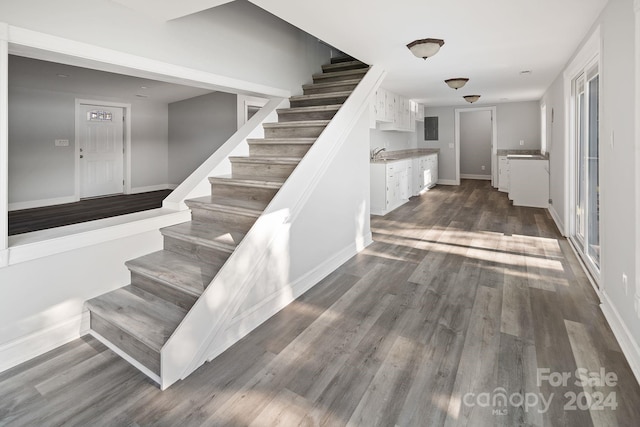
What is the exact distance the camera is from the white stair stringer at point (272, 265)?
2.01 metres

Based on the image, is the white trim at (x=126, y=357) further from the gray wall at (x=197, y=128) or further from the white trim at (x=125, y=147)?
the gray wall at (x=197, y=128)

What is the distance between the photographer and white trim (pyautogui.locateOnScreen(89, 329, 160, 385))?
1969mm

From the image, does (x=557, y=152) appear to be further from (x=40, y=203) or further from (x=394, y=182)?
(x=40, y=203)

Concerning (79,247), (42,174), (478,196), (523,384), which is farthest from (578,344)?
(42,174)

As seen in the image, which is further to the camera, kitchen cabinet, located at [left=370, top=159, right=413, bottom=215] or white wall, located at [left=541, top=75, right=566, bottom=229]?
kitchen cabinet, located at [left=370, top=159, right=413, bottom=215]

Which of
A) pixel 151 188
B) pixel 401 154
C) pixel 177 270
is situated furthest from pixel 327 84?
pixel 151 188

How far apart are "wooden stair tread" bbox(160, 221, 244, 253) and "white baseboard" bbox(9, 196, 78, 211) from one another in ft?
15.3

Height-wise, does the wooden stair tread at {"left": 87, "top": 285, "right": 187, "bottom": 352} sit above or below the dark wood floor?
below

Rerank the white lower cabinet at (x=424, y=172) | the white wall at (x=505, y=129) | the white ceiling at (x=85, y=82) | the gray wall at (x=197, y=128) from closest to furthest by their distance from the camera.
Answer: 1. the white ceiling at (x=85, y=82)
2. the gray wall at (x=197, y=128)
3. the white lower cabinet at (x=424, y=172)
4. the white wall at (x=505, y=129)

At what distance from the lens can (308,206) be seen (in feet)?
10.1

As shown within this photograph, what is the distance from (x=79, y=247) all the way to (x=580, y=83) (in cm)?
526

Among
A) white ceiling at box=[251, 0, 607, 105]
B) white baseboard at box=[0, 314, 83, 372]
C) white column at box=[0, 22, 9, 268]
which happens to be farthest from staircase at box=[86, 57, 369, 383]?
white ceiling at box=[251, 0, 607, 105]

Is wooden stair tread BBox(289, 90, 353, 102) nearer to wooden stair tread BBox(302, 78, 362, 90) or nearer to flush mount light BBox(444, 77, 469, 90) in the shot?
wooden stair tread BBox(302, 78, 362, 90)

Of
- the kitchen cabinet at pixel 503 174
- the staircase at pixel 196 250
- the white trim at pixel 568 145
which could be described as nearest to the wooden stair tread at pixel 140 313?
the staircase at pixel 196 250
